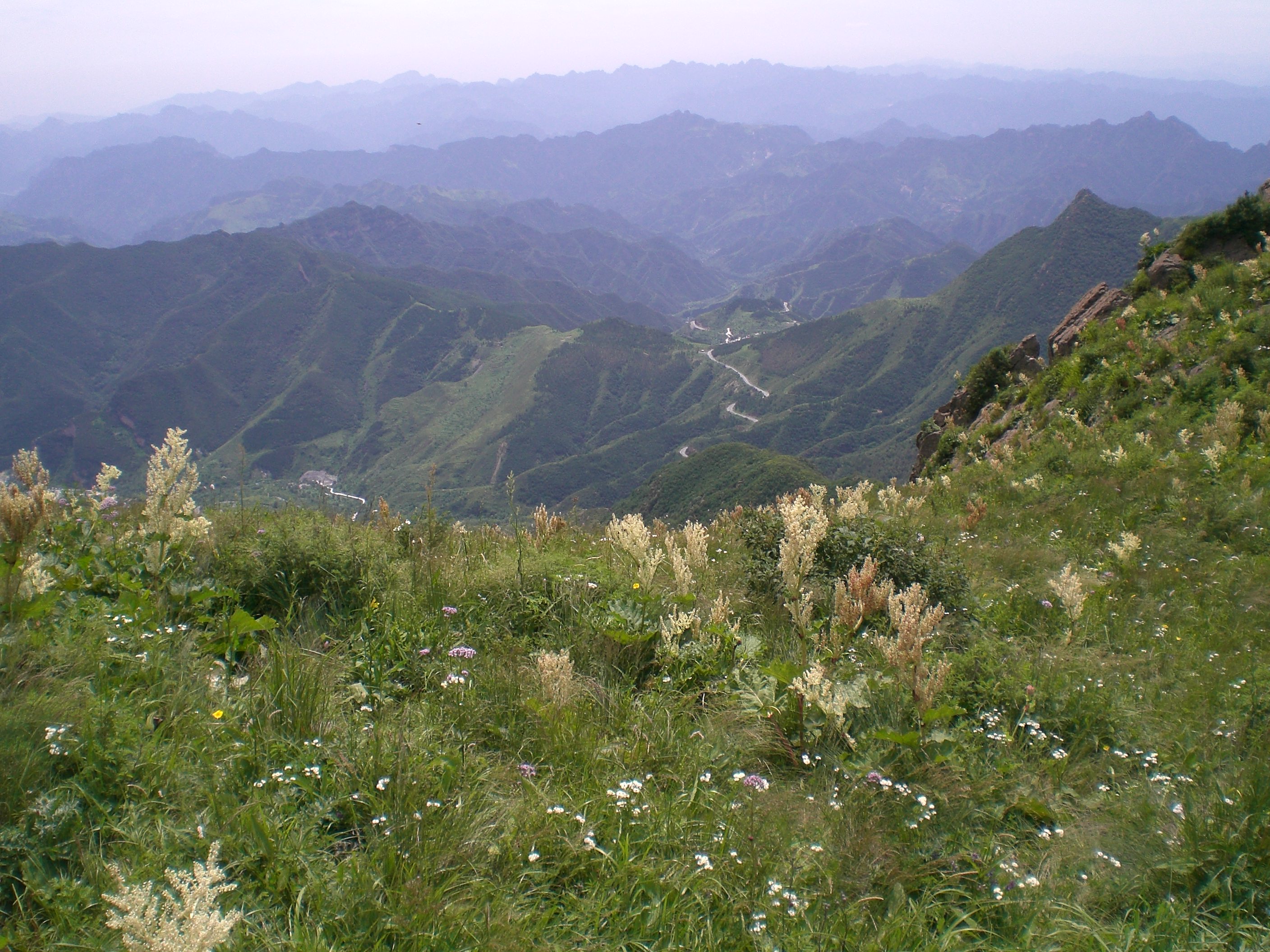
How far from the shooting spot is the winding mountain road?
509ft

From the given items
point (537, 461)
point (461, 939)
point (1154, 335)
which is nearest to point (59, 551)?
point (461, 939)

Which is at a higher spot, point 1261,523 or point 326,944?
point 326,944

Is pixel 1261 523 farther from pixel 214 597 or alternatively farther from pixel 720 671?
pixel 214 597

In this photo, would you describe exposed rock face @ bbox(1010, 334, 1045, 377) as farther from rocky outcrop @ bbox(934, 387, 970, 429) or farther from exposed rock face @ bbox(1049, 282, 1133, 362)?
rocky outcrop @ bbox(934, 387, 970, 429)

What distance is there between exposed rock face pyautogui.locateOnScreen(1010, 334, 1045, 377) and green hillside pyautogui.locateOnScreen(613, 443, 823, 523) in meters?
27.0

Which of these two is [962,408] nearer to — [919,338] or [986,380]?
[986,380]

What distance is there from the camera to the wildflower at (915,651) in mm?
3598

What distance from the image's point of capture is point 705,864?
9.16 feet

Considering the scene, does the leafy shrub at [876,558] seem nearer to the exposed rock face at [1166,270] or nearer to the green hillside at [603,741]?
the green hillside at [603,741]

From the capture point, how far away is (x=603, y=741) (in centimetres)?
362

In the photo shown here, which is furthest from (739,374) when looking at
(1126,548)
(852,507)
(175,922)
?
(175,922)

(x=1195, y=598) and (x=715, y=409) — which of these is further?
(x=715, y=409)

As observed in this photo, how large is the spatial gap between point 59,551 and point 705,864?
15.6 feet

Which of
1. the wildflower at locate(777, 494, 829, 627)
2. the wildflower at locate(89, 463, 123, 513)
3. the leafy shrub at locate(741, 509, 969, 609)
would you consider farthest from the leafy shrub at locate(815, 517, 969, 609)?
the wildflower at locate(89, 463, 123, 513)
